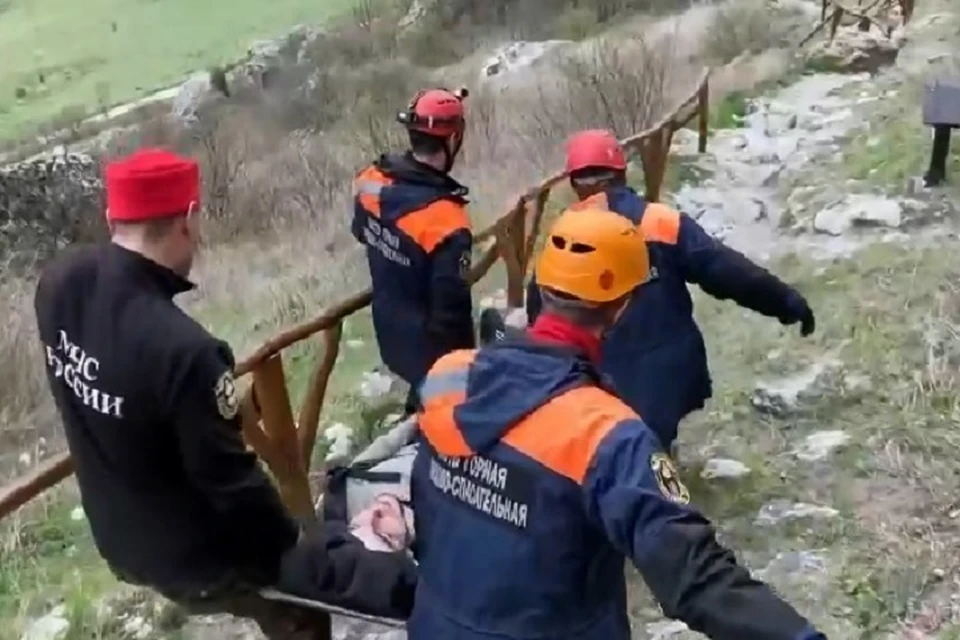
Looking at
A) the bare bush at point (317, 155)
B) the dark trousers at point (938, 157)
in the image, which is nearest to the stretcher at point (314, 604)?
the bare bush at point (317, 155)

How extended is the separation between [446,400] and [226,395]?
Answer: 0.45 m

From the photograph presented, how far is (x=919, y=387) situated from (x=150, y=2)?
29.1 m

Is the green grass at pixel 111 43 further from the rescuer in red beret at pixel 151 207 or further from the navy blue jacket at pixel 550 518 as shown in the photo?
the navy blue jacket at pixel 550 518

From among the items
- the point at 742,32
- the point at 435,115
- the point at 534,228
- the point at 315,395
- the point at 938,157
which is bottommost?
the point at 742,32

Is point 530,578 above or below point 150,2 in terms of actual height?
above

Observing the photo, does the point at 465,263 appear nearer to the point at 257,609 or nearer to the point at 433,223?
the point at 433,223

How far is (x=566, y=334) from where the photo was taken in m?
2.53

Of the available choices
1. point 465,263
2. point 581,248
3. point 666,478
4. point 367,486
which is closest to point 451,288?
point 465,263

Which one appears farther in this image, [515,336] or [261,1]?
[261,1]

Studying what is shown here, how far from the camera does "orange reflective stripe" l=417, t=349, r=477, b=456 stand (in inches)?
98.9

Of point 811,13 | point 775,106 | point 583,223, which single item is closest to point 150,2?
point 811,13

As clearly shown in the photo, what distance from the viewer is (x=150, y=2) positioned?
32062 millimetres

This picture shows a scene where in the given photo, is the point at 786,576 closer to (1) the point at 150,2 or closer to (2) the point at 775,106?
(2) the point at 775,106

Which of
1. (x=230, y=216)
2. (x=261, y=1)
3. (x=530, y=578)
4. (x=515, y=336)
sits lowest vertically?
(x=261, y=1)
